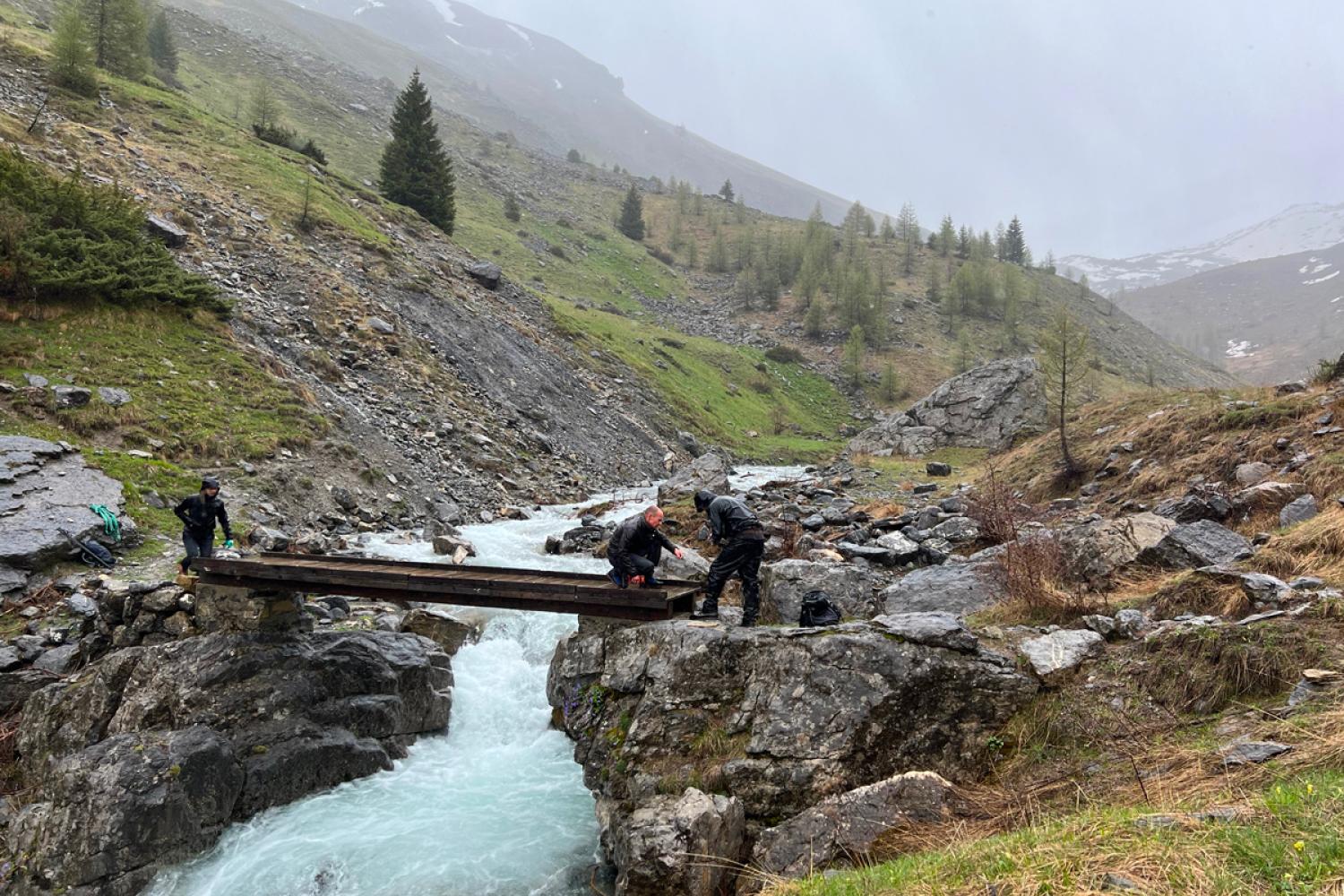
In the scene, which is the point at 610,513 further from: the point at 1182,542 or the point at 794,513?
the point at 1182,542

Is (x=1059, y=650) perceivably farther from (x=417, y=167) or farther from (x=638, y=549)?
(x=417, y=167)

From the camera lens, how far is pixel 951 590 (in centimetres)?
1178

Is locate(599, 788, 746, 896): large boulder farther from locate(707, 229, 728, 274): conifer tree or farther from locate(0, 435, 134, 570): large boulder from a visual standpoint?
locate(707, 229, 728, 274): conifer tree

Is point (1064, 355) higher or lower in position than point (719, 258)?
lower

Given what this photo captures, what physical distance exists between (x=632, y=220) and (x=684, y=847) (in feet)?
372

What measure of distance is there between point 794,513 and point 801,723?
1302cm

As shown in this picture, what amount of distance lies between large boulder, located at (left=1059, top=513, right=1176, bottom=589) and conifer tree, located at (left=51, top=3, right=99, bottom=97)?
46576mm

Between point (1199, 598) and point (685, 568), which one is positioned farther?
point (685, 568)

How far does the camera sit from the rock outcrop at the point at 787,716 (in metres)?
7.75

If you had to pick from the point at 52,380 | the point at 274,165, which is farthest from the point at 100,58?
the point at 52,380

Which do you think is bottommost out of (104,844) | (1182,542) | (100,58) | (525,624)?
(104,844)

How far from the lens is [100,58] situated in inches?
1697

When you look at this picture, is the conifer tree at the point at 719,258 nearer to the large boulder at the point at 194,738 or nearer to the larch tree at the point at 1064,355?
the larch tree at the point at 1064,355

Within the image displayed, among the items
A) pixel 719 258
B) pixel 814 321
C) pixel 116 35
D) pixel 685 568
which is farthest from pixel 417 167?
pixel 719 258
